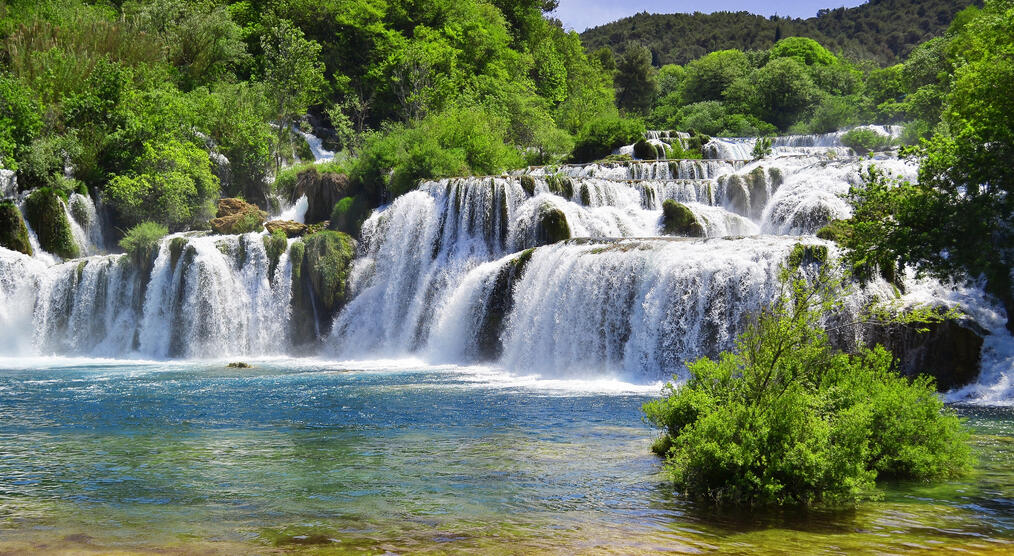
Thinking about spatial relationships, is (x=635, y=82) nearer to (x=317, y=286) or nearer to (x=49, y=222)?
(x=317, y=286)

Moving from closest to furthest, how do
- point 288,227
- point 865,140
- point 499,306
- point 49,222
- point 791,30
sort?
point 499,306
point 49,222
point 288,227
point 865,140
point 791,30

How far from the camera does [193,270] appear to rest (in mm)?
32062

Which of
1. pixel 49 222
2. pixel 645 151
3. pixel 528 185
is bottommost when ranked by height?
pixel 49 222

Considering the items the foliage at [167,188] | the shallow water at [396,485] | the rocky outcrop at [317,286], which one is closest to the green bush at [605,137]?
the rocky outcrop at [317,286]

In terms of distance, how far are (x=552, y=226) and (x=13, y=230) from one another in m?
22.1

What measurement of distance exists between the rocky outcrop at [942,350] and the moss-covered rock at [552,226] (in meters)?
12.8

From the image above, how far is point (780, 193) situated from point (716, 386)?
23116 mm

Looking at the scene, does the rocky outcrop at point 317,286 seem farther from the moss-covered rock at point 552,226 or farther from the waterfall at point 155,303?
the moss-covered rock at point 552,226

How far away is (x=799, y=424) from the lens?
8.40 metres

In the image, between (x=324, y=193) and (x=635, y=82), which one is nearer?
(x=324, y=193)

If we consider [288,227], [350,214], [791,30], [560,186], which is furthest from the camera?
[791,30]

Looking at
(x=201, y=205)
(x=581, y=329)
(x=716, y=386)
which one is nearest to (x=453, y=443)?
(x=716, y=386)

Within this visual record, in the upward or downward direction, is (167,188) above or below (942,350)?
above

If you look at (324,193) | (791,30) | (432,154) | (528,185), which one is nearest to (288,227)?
(324,193)
